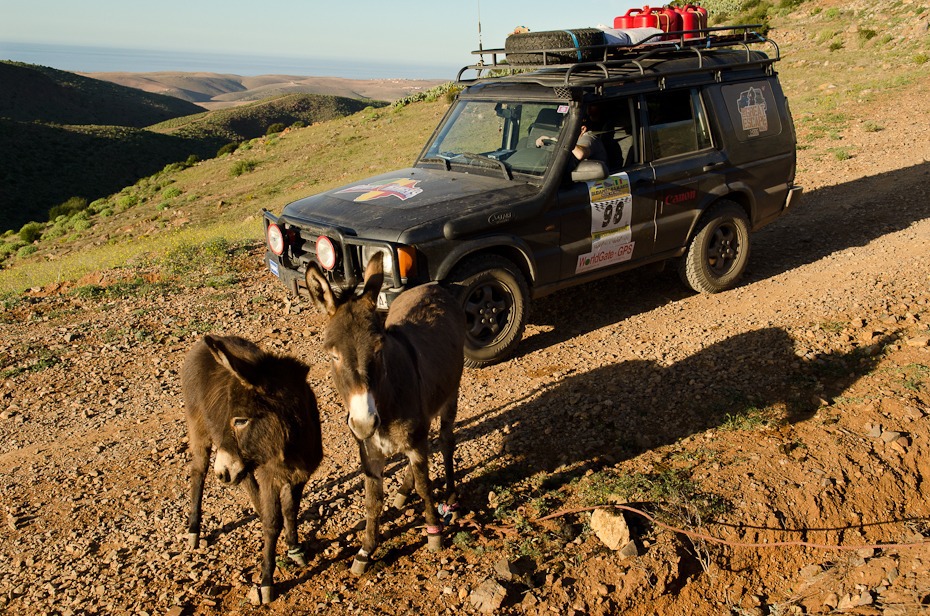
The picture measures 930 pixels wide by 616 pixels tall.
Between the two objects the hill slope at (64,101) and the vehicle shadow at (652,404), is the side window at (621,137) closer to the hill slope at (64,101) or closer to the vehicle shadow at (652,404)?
the vehicle shadow at (652,404)

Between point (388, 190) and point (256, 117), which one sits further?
point (256, 117)

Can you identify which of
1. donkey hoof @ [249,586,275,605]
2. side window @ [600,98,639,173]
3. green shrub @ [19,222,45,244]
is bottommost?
green shrub @ [19,222,45,244]

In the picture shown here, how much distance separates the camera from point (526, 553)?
4363 mm

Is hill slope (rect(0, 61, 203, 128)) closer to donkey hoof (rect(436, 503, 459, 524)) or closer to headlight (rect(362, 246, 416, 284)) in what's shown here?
headlight (rect(362, 246, 416, 284))

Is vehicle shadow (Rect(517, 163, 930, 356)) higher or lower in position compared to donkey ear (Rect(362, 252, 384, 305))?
lower

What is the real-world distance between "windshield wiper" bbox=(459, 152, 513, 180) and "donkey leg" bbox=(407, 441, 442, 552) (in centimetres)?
364

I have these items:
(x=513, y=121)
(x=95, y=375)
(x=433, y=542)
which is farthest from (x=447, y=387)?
(x=95, y=375)

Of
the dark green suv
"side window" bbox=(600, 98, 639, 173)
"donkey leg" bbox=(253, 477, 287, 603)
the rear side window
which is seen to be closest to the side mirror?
the dark green suv

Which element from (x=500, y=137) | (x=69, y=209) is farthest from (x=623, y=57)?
(x=69, y=209)

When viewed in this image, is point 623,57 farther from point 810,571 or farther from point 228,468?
point 228,468

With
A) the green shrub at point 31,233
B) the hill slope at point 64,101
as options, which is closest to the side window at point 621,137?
the green shrub at point 31,233

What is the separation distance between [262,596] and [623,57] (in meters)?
6.88

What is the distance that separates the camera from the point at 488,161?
7.36m

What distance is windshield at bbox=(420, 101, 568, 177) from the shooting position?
282 inches
